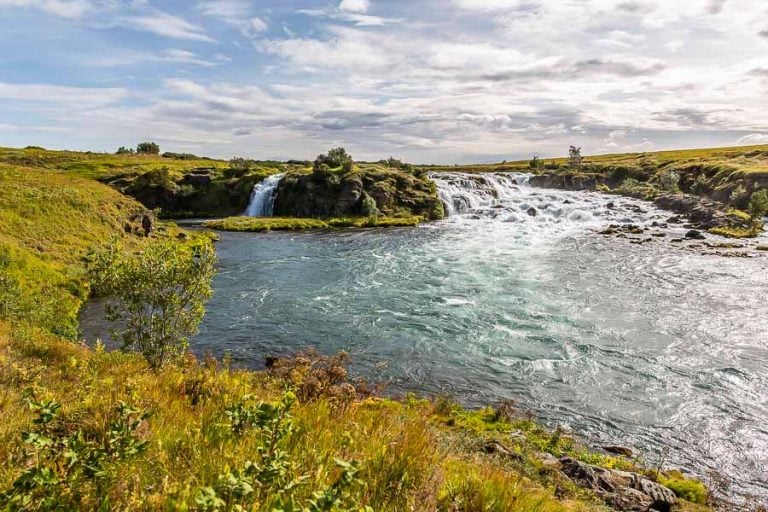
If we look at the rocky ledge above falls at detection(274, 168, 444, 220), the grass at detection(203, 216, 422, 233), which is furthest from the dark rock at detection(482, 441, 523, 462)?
the rocky ledge above falls at detection(274, 168, 444, 220)

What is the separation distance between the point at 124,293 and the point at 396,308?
1683cm

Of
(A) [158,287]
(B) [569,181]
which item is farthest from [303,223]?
(B) [569,181]

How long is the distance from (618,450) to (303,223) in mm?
56533

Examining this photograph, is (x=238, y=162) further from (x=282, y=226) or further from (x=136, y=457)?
(x=136, y=457)

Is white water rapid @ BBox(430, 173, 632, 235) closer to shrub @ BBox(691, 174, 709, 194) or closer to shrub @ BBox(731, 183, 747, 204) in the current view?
shrub @ BBox(731, 183, 747, 204)

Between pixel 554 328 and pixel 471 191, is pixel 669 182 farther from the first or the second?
pixel 554 328

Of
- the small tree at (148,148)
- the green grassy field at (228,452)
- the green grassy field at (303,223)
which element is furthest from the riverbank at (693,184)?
the small tree at (148,148)

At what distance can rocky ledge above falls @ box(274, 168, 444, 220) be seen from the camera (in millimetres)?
74062

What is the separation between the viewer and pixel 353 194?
74.4m

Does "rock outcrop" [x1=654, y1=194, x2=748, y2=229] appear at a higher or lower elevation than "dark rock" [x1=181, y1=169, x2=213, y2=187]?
lower

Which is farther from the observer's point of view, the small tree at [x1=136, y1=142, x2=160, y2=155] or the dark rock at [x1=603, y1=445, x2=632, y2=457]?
the small tree at [x1=136, y1=142, x2=160, y2=155]

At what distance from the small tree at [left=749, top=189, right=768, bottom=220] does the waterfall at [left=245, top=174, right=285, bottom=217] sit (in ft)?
225

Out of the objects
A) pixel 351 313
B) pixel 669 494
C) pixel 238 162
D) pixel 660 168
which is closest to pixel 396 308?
pixel 351 313

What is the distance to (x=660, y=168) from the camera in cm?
10181
